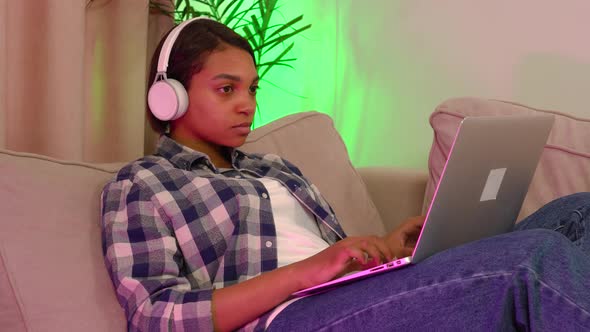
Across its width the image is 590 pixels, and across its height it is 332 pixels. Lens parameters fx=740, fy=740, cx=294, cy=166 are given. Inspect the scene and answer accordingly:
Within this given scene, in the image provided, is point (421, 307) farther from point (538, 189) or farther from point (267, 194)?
point (538, 189)

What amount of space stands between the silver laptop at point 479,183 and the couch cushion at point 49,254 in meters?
0.31

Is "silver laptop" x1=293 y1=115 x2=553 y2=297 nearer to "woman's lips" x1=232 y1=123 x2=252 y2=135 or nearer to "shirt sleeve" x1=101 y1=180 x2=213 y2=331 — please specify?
"shirt sleeve" x1=101 y1=180 x2=213 y2=331

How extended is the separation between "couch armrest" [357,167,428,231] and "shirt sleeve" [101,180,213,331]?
2.81 feet

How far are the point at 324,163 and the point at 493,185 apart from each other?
2.39 ft

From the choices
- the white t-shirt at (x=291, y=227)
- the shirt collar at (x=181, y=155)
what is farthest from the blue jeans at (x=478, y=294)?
the shirt collar at (x=181, y=155)

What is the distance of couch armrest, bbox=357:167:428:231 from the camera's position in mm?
1888

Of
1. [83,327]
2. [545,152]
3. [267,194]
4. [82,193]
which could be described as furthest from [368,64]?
[83,327]

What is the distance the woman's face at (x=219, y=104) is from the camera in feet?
4.50

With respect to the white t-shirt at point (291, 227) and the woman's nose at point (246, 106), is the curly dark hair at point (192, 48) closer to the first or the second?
the woman's nose at point (246, 106)

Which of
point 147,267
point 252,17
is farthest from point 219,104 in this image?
point 252,17

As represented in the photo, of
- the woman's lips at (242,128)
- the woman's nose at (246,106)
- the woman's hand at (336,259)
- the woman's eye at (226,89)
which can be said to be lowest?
the woman's hand at (336,259)

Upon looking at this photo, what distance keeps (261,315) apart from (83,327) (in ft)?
0.84

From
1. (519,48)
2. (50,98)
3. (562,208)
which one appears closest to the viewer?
(562,208)

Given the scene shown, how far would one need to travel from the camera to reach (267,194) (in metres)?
1.31
